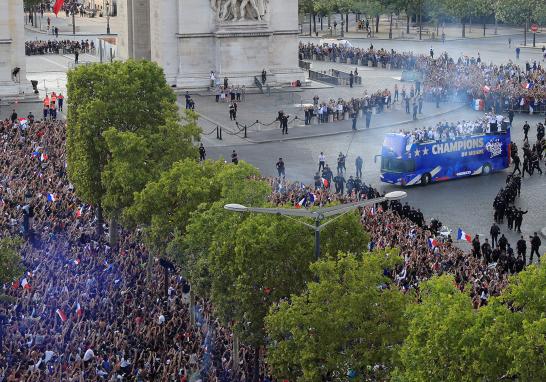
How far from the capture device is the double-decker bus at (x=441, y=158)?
2359 inches

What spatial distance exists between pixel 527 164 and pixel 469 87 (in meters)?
22.8

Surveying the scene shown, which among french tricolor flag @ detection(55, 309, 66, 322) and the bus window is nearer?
french tricolor flag @ detection(55, 309, 66, 322)

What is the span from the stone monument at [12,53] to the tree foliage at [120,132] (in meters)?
26.2

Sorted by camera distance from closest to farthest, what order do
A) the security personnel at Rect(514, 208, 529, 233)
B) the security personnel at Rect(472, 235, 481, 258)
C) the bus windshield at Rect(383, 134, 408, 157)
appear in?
1. the security personnel at Rect(472, 235, 481, 258)
2. the security personnel at Rect(514, 208, 529, 233)
3. the bus windshield at Rect(383, 134, 408, 157)

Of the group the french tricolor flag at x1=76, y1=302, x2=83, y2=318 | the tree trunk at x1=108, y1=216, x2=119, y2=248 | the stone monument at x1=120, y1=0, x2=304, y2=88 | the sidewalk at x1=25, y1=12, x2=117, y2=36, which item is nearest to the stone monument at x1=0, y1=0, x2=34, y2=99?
the stone monument at x1=120, y1=0, x2=304, y2=88

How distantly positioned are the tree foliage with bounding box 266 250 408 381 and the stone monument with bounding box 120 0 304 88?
54.6 m

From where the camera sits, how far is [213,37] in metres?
84.3

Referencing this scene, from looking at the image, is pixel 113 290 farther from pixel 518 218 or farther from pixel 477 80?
pixel 477 80

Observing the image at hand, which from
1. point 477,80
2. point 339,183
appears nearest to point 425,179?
point 339,183

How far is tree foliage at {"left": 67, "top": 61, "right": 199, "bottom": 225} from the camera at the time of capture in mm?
46312

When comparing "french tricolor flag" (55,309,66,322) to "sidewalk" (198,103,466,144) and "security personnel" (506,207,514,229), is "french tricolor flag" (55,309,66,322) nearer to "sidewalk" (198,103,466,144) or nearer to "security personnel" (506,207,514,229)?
Answer: "security personnel" (506,207,514,229)

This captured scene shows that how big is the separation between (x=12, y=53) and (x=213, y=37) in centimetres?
1254

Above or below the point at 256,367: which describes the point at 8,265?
above

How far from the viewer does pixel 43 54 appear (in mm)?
112750
